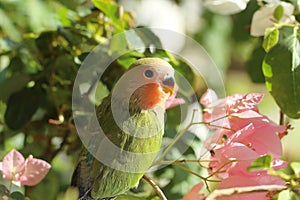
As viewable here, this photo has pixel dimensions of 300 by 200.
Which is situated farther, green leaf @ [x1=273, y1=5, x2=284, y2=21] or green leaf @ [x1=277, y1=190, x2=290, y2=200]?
green leaf @ [x1=273, y1=5, x2=284, y2=21]

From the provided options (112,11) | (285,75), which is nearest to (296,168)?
(285,75)

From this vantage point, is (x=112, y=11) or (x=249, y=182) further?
(x=112, y=11)

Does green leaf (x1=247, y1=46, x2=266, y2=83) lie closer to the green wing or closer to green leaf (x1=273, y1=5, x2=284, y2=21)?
green leaf (x1=273, y1=5, x2=284, y2=21)

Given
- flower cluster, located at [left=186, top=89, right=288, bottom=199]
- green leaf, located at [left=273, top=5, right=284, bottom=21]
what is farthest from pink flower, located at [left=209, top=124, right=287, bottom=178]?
green leaf, located at [left=273, top=5, right=284, bottom=21]

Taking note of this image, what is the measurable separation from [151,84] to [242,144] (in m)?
0.08

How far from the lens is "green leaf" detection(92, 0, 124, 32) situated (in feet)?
1.86

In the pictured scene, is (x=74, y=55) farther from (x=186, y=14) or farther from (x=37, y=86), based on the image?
(x=186, y=14)

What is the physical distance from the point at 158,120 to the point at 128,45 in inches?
5.5

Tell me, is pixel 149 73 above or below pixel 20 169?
above

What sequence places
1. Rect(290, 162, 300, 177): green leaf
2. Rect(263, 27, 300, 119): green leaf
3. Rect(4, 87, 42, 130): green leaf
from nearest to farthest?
Rect(290, 162, 300, 177): green leaf < Rect(263, 27, 300, 119): green leaf < Rect(4, 87, 42, 130): green leaf

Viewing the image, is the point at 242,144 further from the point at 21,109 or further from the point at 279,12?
the point at 21,109

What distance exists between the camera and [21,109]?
60 cm

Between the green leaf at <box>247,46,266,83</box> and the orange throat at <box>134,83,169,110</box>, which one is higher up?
the orange throat at <box>134,83,169,110</box>

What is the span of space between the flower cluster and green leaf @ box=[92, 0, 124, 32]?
13 cm
